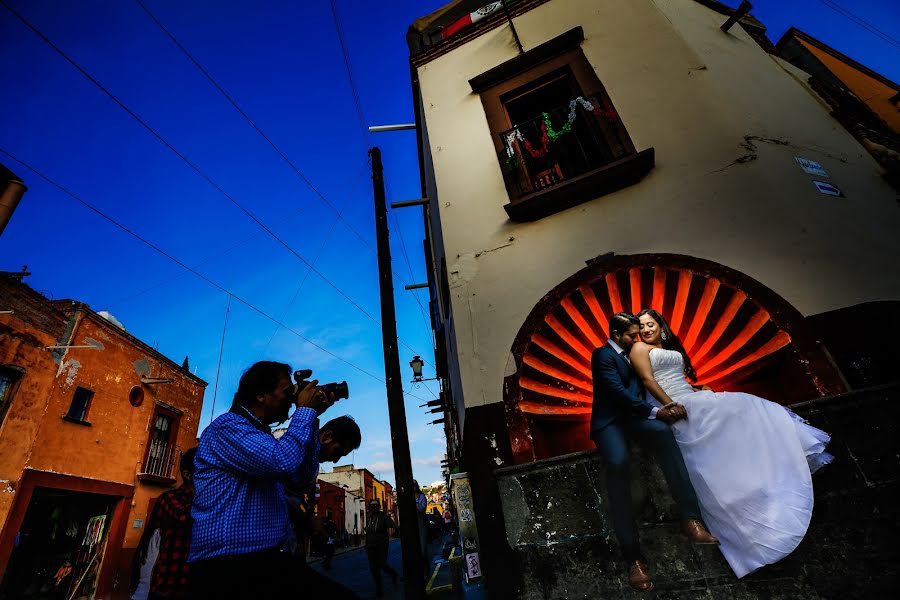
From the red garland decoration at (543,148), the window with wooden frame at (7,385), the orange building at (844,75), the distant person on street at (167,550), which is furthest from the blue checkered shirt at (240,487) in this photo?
the window with wooden frame at (7,385)

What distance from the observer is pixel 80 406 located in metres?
9.71

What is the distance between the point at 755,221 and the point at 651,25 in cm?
394

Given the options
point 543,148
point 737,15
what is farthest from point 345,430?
point 737,15

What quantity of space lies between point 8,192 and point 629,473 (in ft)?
15.1

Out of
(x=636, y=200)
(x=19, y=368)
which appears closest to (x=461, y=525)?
(x=636, y=200)

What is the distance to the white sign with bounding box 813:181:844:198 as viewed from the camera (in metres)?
4.13

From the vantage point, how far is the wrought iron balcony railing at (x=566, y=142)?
537 centimetres

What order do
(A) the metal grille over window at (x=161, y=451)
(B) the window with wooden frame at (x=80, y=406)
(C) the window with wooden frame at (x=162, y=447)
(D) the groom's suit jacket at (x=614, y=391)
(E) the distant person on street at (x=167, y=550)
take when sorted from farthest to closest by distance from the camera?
1. (A) the metal grille over window at (x=161, y=451)
2. (C) the window with wooden frame at (x=162, y=447)
3. (B) the window with wooden frame at (x=80, y=406)
4. (D) the groom's suit jacket at (x=614, y=391)
5. (E) the distant person on street at (x=167, y=550)

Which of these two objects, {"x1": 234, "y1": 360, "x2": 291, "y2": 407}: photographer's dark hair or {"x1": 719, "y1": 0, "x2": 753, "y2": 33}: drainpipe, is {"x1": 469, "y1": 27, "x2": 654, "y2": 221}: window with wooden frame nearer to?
{"x1": 719, "y1": 0, "x2": 753, "y2": 33}: drainpipe

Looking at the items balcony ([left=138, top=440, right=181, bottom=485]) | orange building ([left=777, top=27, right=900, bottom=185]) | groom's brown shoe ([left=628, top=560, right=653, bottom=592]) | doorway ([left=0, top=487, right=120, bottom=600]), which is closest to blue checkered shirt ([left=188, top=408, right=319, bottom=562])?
groom's brown shoe ([left=628, top=560, right=653, bottom=592])

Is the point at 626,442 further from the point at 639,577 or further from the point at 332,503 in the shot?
the point at 332,503

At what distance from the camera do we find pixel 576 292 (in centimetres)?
462

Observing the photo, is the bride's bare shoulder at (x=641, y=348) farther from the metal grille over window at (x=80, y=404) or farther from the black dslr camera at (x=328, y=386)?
the metal grille over window at (x=80, y=404)

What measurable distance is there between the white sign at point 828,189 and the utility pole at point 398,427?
203 inches
